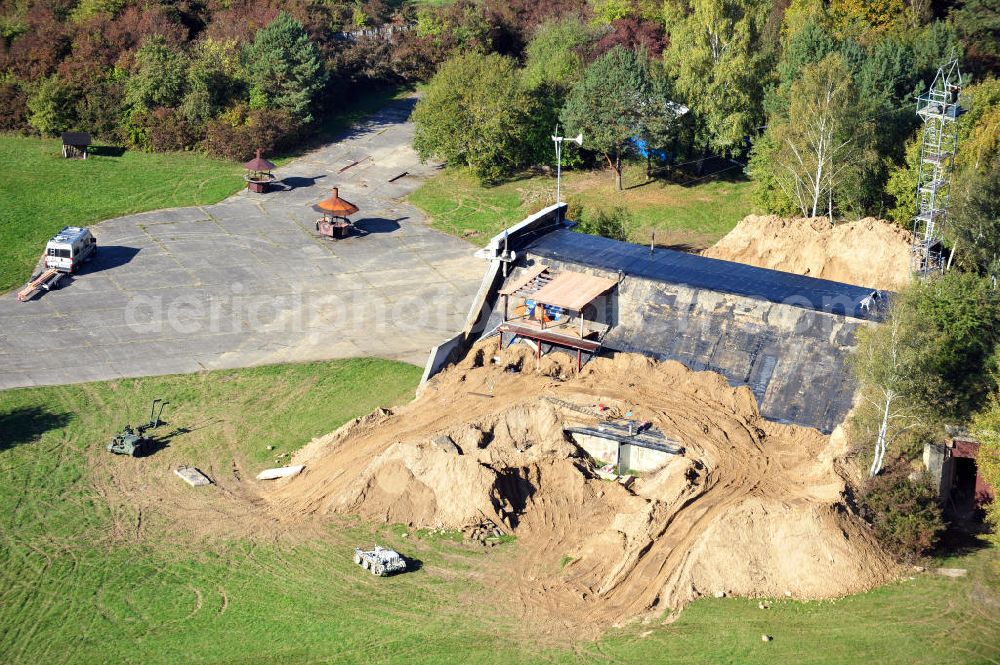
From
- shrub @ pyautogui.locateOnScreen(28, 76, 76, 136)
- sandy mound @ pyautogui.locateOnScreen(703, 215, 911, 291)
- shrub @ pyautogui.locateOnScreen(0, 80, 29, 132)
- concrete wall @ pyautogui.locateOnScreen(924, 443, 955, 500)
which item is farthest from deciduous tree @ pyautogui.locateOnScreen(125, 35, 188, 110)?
concrete wall @ pyautogui.locateOnScreen(924, 443, 955, 500)

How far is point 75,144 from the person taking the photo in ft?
235

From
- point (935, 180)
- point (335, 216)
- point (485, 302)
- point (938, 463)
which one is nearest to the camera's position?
point (938, 463)

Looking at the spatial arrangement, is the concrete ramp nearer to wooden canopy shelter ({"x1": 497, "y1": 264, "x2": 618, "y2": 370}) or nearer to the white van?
wooden canopy shelter ({"x1": 497, "y1": 264, "x2": 618, "y2": 370})

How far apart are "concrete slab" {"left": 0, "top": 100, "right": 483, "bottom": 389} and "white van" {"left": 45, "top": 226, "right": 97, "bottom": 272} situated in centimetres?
81

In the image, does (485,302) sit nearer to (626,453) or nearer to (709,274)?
(709,274)

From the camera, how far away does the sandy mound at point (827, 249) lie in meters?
49.6

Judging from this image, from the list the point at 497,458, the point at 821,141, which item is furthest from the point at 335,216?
the point at 497,458

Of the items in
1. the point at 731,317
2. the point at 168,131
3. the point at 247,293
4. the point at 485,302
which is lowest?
the point at 247,293

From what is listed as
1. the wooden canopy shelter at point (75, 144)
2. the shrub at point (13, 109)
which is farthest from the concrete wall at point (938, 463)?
the shrub at point (13, 109)

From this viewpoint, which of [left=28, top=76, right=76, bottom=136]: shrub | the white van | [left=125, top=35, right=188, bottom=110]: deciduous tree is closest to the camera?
the white van

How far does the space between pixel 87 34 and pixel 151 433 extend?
47.6 m

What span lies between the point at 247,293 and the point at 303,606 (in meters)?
26.4

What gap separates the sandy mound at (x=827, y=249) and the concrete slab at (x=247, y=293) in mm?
14550

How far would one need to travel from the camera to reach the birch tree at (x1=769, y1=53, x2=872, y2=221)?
5747 centimetres
